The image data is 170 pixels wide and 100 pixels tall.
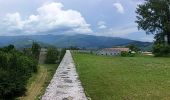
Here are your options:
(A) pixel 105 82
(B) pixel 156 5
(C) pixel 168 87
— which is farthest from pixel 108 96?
(B) pixel 156 5

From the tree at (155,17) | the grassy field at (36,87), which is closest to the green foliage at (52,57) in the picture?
the tree at (155,17)

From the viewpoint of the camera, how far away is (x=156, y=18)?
258 ft

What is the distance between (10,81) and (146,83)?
22.1 ft

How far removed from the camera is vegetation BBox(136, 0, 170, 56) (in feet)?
255

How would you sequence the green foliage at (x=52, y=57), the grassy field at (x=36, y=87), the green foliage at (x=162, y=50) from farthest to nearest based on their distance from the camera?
1. the green foliage at (x=52, y=57)
2. the green foliage at (x=162, y=50)
3. the grassy field at (x=36, y=87)

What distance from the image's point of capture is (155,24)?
258 feet

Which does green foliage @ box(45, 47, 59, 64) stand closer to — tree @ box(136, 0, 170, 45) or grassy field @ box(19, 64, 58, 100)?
tree @ box(136, 0, 170, 45)

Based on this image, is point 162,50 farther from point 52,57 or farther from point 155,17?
point 52,57

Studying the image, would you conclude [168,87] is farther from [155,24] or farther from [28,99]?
[155,24]

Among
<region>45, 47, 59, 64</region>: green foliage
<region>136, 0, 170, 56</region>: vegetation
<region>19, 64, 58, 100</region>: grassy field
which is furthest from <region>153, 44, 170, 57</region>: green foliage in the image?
<region>19, 64, 58, 100</region>: grassy field

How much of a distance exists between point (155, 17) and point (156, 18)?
1.36ft

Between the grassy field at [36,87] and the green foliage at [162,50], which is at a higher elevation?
the green foliage at [162,50]

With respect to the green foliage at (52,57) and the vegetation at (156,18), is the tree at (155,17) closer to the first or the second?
the vegetation at (156,18)

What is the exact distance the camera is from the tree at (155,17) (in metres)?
77.7
